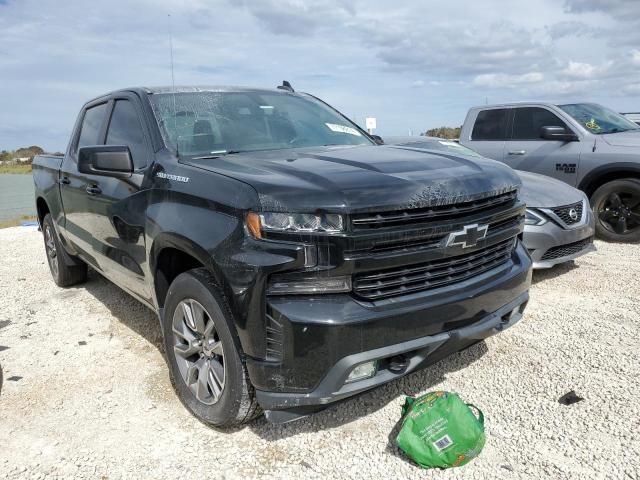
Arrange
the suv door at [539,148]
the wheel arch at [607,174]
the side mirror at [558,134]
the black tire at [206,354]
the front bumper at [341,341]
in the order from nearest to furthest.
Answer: the front bumper at [341,341] → the black tire at [206,354] → the wheel arch at [607,174] → the side mirror at [558,134] → the suv door at [539,148]

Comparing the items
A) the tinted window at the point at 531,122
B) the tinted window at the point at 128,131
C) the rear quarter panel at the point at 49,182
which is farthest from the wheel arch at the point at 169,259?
the tinted window at the point at 531,122

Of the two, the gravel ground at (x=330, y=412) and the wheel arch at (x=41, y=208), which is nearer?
the gravel ground at (x=330, y=412)

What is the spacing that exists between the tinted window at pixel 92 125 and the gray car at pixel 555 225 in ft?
8.70

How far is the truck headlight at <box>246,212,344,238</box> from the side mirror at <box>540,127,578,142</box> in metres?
5.72

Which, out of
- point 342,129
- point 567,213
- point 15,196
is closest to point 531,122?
point 567,213

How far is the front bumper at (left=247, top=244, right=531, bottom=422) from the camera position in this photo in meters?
2.25

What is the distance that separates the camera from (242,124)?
3547 millimetres

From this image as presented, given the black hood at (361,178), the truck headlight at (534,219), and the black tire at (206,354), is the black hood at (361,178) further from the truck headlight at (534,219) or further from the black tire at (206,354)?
the truck headlight at (534,219)

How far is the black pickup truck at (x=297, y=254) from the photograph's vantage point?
228cm

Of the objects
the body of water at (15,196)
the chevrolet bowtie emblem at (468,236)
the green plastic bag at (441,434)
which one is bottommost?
the body of water at (15,196)

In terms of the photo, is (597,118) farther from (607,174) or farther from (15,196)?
(15,196)

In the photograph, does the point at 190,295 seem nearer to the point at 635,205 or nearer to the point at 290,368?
the point at 290,368

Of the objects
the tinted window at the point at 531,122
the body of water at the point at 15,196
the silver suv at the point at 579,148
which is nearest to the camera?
the silver suv at the point at 579,148

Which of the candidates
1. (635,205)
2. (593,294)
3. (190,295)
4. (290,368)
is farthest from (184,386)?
(635,205)
